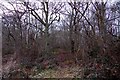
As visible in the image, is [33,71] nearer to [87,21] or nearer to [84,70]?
[84,70]

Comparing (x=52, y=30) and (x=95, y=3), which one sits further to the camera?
(x=52, y=30)

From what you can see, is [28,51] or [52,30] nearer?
[28,51]

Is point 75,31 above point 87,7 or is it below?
below

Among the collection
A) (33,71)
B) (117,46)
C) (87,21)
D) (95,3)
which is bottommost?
(33,71)

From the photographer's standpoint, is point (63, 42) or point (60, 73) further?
point (63, 42)

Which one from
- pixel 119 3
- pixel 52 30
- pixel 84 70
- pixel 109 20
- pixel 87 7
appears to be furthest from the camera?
pixel 52 30

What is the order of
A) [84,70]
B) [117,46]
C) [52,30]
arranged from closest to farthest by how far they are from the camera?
[117,46] < [84,70] < [52,30]

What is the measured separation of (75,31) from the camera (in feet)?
38.3

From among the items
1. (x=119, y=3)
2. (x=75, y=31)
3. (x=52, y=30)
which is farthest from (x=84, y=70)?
(x=52, y=30)

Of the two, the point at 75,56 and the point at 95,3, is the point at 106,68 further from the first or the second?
the point at 95,3

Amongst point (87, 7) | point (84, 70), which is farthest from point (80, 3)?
point (84, 70)

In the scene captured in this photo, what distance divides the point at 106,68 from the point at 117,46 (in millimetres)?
642

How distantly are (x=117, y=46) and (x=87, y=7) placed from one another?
202 inches

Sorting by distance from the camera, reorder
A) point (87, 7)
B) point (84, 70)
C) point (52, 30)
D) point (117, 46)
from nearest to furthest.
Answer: point (117, 46)
point (84, 70)
point (87, 7)
point (52, 30)
